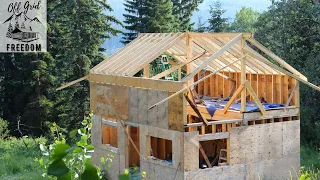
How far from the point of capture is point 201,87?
17.7 m

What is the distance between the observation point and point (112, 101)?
14398mm

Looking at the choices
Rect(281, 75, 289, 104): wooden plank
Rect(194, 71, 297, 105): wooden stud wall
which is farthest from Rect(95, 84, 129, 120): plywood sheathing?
Rect(281, 75, 289, 104): wooden plank

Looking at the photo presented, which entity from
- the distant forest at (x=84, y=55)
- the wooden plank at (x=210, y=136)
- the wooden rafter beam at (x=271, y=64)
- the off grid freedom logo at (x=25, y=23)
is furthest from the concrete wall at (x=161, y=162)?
the off grid freedom logo at (x=25, y=23)

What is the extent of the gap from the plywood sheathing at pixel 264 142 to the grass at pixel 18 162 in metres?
5.79

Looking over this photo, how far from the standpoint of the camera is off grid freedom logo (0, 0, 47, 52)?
27078mm

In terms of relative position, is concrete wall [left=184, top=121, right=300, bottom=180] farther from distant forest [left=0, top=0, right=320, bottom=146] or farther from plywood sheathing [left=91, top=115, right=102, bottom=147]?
distant forest [left=0, top=0, right=320, bottom=146]

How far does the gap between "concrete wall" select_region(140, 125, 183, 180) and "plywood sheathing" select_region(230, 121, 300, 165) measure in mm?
1407

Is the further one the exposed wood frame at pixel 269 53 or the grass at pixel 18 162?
the grass at pixel 18 162

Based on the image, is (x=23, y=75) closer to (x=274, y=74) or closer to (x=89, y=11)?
(x=89, y=11)

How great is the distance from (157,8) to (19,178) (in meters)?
15.7

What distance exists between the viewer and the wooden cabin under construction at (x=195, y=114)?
39.8ft

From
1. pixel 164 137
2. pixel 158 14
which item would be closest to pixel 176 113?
pixel 164 137

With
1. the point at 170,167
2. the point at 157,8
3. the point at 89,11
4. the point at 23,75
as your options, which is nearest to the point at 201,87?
the point at 170,167

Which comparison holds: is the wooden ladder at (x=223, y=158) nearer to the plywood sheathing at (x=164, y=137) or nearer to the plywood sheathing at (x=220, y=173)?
the plywood sheathing at (x=220, y=173)
